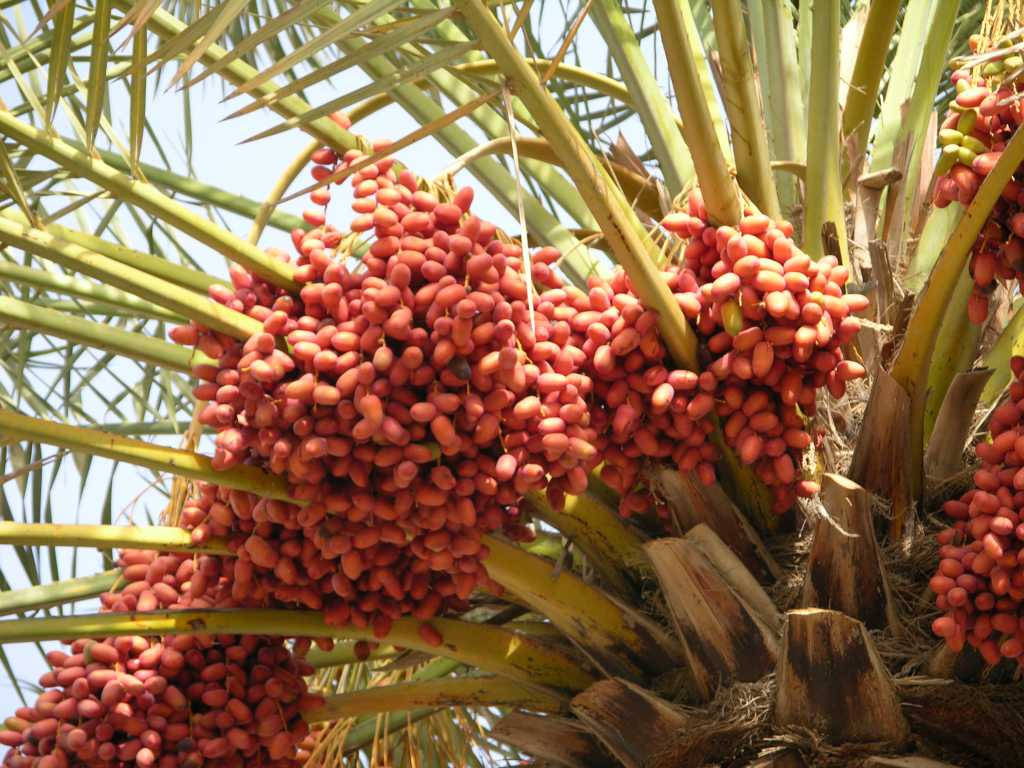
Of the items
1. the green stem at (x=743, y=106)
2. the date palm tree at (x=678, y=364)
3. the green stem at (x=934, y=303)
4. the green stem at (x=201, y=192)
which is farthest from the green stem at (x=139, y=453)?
the green stem at (x=201, y=192)

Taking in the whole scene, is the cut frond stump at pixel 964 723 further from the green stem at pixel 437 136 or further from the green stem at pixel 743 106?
the green stem at pixel 437 136

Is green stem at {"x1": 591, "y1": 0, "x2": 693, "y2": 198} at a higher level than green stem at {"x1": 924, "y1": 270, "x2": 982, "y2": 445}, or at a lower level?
higher

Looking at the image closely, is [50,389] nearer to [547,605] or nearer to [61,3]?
[547,605]

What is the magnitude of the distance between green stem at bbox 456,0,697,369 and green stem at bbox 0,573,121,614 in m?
1.24

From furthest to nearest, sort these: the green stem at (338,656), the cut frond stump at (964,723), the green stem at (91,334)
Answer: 1. the green stem at (338,656)
2. the cut frond stump at (964,723)
3. the green stem at (91,334)

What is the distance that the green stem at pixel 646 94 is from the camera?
2.99 m

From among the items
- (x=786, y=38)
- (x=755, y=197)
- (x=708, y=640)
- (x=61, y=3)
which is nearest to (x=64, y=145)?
(x=61, y=3)

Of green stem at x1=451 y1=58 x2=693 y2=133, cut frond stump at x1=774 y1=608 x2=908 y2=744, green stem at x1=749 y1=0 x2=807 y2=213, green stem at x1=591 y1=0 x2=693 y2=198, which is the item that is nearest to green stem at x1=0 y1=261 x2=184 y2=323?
green stem at x1=451 y1=58 x2=693 y2=133

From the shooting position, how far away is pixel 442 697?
8.91 ft

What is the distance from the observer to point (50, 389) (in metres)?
3.74

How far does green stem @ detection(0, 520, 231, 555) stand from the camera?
7.16 feet

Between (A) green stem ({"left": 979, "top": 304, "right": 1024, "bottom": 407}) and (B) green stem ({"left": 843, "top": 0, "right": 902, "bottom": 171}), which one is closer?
(B) green stem ({"left": 843, "top": 0, "right": 902, "bottom": 171})

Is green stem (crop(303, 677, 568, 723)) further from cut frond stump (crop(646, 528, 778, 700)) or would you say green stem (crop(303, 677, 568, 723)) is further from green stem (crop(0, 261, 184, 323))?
green stem (crop(0, 261, 184, 323))

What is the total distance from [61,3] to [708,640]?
1.39m
